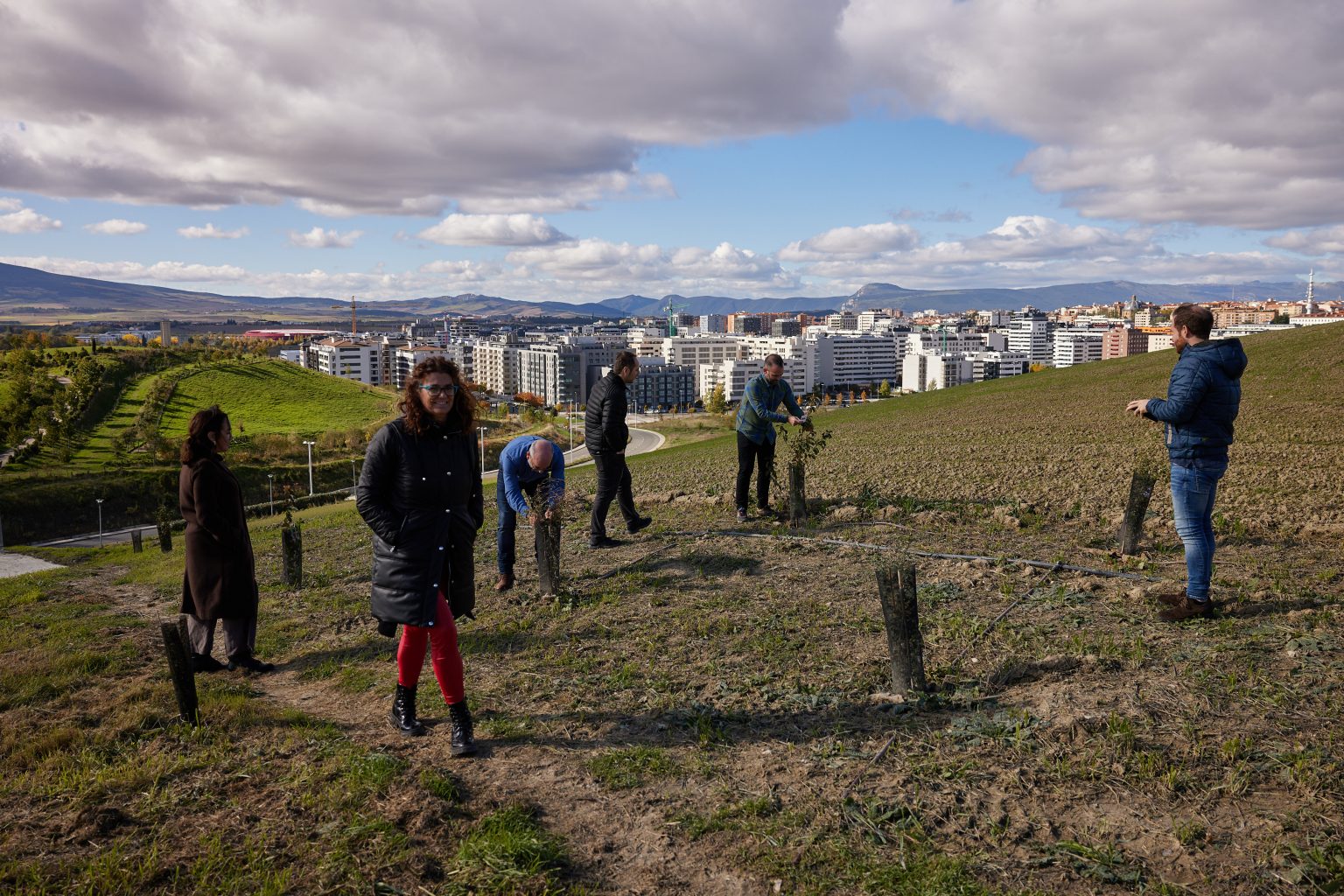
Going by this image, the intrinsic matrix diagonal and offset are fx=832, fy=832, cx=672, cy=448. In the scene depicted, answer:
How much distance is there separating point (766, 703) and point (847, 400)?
15179 cm

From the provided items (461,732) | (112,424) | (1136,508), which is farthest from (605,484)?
(112,424)

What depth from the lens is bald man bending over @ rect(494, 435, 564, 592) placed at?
8.28 metres

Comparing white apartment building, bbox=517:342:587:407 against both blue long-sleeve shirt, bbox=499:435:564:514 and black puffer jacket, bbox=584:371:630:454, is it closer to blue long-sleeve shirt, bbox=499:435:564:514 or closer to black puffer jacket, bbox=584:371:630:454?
black puffer jacket, bbox=584:371:630:454

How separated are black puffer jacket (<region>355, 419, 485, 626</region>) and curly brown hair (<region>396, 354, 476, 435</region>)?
9 cm

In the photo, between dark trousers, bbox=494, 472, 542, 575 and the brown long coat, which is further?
dark trousers, bbox=494, 472, 542, 575

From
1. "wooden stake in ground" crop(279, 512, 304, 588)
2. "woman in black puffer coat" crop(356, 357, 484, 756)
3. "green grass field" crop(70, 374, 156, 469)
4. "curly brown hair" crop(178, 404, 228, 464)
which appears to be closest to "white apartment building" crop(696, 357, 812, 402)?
"green grass field" crop(70, 374, 156, 469)

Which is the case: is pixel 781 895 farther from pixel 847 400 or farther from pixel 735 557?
pixel 847 400

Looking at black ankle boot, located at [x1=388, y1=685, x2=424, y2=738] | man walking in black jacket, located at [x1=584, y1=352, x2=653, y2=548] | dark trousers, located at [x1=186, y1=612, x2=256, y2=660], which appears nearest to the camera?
black ankle boot, located at [x1=388, y1=685, x2=424, y2=738]

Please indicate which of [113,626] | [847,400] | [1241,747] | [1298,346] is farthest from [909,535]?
[847,400]

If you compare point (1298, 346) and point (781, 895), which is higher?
point (1298, 346)

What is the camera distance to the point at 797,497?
37.2 feet

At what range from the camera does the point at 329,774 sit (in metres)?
4.92

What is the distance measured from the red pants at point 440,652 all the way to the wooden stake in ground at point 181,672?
1.64 m

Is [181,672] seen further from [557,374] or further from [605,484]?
[557,374]
